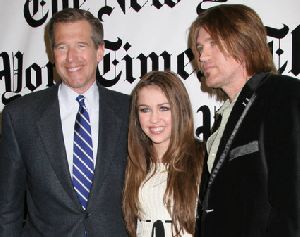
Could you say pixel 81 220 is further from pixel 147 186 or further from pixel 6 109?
pixel 6 109

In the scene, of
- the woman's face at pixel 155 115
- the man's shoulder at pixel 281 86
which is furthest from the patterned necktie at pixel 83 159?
the man's shoulder at pixel 281 86

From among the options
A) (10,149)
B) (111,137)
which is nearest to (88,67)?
(111,137)

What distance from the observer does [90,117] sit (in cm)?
206

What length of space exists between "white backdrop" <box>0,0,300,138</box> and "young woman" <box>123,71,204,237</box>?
501 millimetres

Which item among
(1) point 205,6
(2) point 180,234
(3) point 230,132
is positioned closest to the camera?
(3) point 230,132

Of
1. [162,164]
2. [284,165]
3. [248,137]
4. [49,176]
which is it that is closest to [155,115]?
[162,164]

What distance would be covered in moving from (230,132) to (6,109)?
1057 mm

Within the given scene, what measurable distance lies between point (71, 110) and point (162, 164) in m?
0.49

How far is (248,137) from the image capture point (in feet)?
4.62

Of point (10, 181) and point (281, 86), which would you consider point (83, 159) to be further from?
point (281, 86)

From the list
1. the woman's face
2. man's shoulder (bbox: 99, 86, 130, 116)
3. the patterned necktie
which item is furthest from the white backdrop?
the patterned necktie

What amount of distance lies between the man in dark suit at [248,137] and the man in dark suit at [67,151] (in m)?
0.52

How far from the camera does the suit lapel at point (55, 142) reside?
1915 mm

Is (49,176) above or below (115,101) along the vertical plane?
below
